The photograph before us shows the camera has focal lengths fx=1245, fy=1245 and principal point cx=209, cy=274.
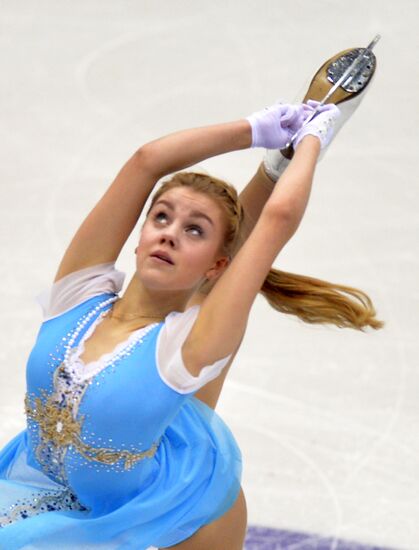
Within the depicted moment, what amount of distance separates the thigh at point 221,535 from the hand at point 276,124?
714 millimetres

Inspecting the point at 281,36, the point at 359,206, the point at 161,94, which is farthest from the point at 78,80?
the point at 359,206

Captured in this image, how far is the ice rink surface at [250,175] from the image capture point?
130 inches

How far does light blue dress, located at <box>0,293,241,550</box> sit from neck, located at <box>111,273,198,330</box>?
4 centimetres

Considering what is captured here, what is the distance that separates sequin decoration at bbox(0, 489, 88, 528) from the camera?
2.42 m

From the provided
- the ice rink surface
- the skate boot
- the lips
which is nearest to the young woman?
the lips

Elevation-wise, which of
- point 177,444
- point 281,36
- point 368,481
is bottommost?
point 368,481

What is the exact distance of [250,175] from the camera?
14.4 ft

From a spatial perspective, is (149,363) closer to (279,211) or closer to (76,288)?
(76,288)

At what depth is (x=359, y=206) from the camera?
4.24m

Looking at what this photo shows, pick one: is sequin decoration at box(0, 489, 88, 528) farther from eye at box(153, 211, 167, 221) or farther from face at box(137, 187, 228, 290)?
eye at box(153, 211, 167, 221)

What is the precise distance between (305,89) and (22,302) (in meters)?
1.40

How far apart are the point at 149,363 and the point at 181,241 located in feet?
0.79

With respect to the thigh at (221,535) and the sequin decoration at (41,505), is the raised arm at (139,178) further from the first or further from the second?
the thigh at (221,535)

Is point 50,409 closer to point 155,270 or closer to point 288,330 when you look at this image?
point 155,270
